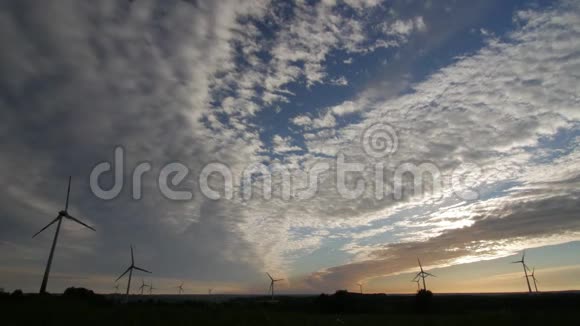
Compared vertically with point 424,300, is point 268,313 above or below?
below

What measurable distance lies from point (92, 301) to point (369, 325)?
7708 cm

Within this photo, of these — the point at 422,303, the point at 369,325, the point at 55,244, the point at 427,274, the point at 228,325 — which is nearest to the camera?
the point at 228,325

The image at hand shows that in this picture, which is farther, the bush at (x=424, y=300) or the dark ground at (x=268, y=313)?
the bush at (x=424, y=300)

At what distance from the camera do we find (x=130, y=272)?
132250 mm

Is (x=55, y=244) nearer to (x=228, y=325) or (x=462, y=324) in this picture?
(x=228, y=325)

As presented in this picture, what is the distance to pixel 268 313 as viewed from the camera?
8481cm

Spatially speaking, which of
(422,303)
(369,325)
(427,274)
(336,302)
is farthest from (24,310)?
(427,274)

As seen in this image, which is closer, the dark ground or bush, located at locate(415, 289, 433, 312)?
the dark ground

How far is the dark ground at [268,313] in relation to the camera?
2247 inches

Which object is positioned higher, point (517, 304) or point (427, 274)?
point (427, 274)

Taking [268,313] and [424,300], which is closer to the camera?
[268,313]

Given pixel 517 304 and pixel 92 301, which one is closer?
pixel 92 301

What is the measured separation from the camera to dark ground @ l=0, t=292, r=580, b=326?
5706 centimetres

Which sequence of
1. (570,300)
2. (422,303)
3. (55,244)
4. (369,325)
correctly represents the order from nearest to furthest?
(369,325) → (55,244) → (422,303) → (570,300)
